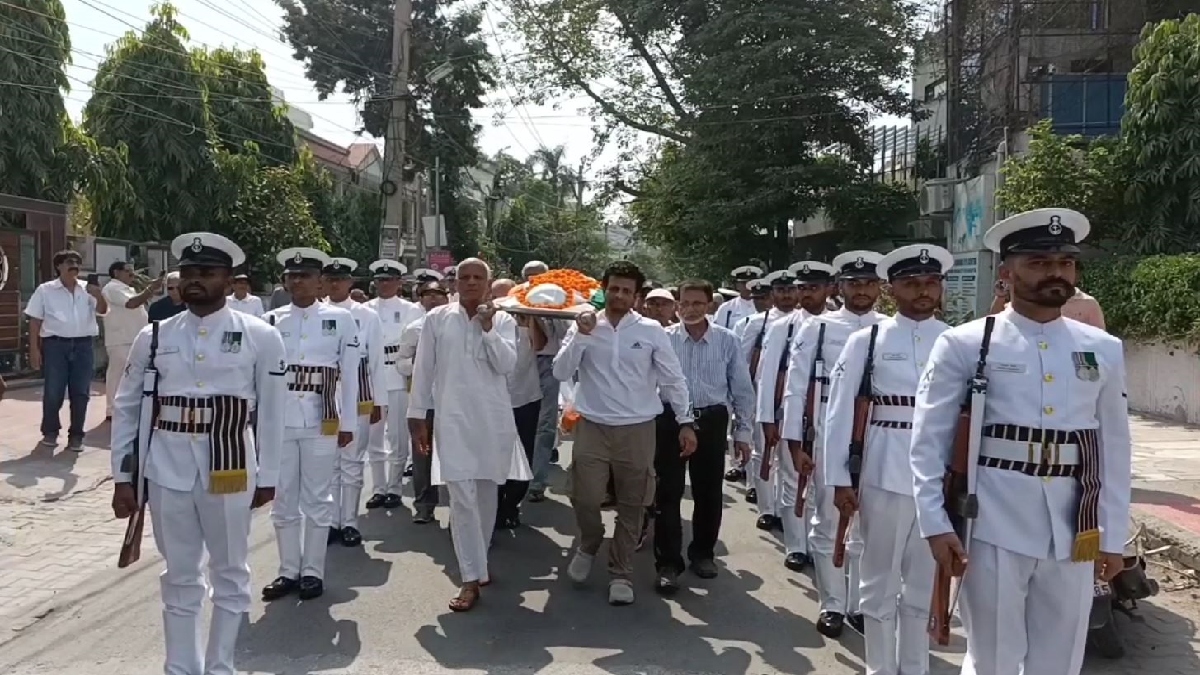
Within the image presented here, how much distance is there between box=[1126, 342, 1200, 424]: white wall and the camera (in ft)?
42.4

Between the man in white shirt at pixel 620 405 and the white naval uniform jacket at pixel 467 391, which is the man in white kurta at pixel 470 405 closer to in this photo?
the white naval uniform jacket at pixel 467 391

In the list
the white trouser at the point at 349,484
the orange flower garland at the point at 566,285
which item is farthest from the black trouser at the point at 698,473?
the white trouser at the point at 349,484

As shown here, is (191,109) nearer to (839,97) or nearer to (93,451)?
(93,451)

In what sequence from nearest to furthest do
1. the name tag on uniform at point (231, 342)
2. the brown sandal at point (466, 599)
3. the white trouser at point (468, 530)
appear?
the name tag on uniform at point (231, 342) → the brown sandal at point (466, 599) → the white trouser at point (468, 530)

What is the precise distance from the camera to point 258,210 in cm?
2330

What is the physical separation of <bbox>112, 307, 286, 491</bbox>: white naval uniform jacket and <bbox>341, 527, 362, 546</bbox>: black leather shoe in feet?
9.50

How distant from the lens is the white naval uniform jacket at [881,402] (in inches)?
182

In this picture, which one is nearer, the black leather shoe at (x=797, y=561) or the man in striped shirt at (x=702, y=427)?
the man in striped shirt at (x=702, y=427)

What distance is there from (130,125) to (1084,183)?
18303 mm

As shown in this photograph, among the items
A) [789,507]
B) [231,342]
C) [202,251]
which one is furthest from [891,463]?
[202,251]

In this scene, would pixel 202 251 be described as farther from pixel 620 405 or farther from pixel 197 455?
pixel 620 405

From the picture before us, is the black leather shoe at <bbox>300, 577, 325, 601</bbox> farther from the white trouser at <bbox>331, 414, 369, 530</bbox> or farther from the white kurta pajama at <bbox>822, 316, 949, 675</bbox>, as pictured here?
the white kurta pajama at <bbox>822, 316, 949, 675</bbox>

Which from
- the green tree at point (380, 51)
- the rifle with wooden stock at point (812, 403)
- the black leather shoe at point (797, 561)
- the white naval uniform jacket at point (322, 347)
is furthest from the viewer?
the green tree at point (380, 51)

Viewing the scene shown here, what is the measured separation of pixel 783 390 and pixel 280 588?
3.41 m
